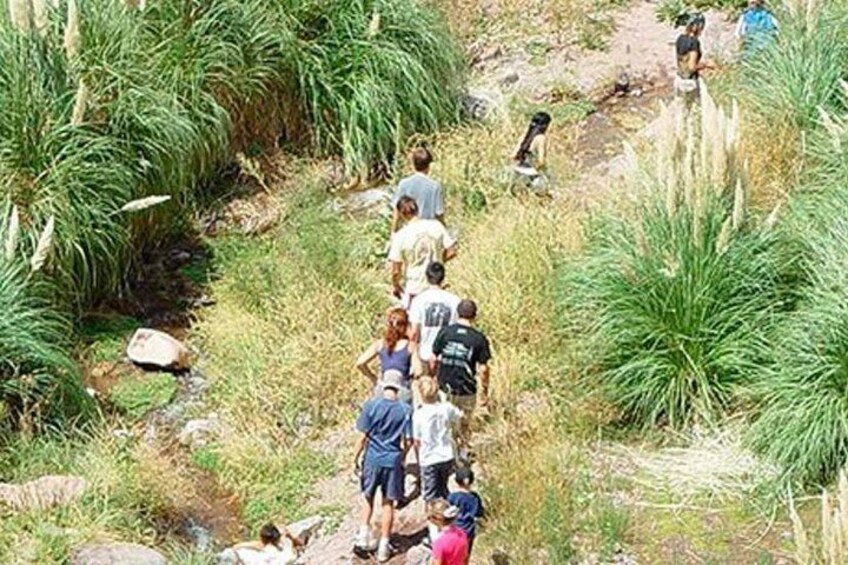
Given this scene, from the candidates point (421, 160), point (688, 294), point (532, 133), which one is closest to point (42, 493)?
point (421, 160)

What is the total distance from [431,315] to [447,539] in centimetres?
182

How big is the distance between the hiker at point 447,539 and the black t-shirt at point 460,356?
44.4 inches

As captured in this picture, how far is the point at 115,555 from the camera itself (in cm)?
816

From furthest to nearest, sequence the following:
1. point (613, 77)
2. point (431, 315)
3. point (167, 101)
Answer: point (613, 77) < point (167, 101) < point (431, 315)

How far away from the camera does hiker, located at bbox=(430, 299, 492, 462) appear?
28.2 ft

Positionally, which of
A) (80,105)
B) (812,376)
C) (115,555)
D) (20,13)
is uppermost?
(20,13)

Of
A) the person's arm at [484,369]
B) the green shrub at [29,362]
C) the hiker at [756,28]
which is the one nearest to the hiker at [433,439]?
the person's arm at [484,369]

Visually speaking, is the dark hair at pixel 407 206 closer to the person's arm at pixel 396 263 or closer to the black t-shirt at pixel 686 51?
the person's arm at pixel 396 263

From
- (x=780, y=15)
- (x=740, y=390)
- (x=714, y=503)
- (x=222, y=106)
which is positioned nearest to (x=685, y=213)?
(x=740, y=390)

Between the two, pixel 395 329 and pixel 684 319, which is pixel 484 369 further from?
pixel 684 319

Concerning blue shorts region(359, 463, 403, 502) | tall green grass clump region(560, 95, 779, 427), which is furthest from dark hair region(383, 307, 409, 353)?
tall green grass clump region(560, 95, 779, 427)

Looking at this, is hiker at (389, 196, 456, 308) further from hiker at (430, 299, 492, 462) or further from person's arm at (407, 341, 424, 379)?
hiker at (430, 299, 492, 462)

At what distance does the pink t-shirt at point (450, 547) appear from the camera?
750cm

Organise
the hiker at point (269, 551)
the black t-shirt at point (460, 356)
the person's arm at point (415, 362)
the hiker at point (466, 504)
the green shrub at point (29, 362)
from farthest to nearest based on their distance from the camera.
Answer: the green shrub at point (29, 362) < the person's arm at point (415, 362) < the black t-shirt at point (460, 356) < the hiker at point (269, 551) < the hiker at point (466, 504)
